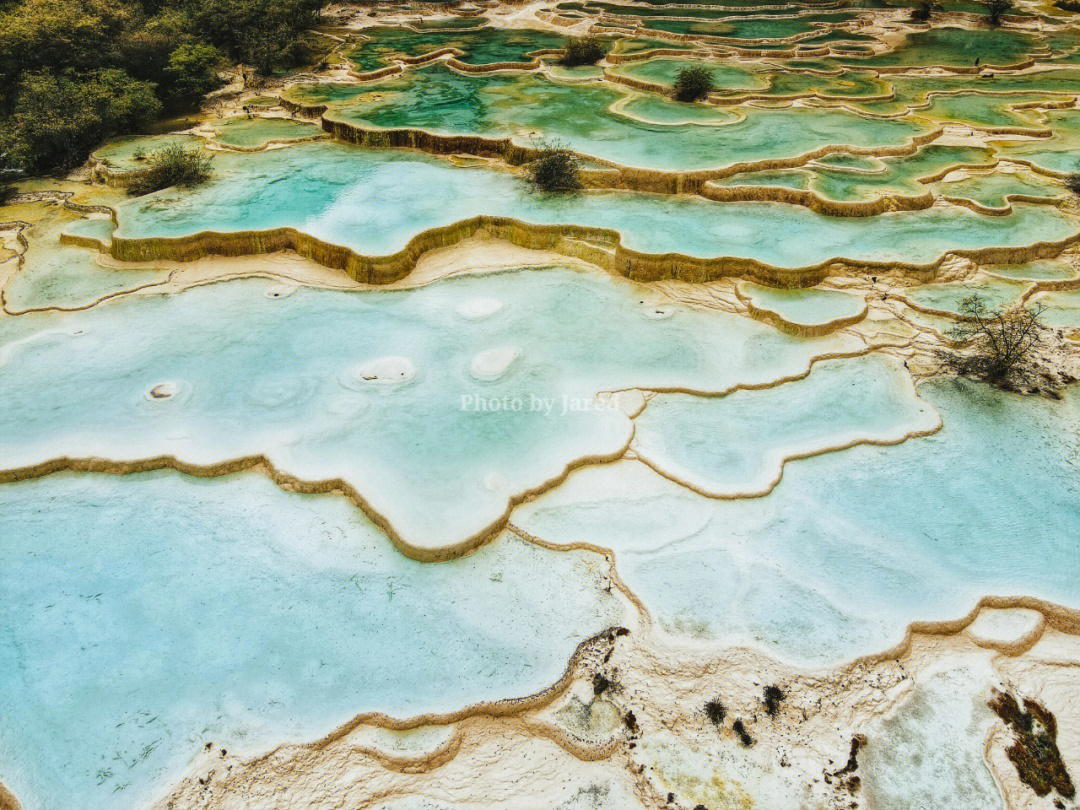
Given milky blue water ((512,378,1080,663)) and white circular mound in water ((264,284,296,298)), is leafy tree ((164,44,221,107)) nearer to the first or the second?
white circular mound in water ((264,284,296,298))

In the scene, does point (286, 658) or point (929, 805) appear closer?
point (929, 805)

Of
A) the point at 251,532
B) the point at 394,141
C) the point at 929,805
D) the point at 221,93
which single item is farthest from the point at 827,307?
the point at 221,93

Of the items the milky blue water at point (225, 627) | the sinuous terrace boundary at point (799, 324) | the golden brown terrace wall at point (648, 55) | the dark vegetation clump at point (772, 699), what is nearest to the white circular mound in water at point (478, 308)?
the milky blue water at point (225, 627)

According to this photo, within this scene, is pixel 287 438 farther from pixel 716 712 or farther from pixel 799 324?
pixel 799 324

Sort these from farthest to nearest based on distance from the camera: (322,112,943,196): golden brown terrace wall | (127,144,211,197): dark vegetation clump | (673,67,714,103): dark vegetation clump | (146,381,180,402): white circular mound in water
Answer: (673,67,714,103): dark vegetation clump, (127,144,211,197): dark vegetation clump, (322,112,943,196): golden brown terrace wall, (146,381,180,402): white circular mound in water

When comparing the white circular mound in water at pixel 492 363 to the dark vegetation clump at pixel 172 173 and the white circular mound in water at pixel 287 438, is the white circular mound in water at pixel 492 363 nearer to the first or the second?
the white circular mound in water at pixel 287 438

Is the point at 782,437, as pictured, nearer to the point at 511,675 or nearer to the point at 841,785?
the point at 841,785

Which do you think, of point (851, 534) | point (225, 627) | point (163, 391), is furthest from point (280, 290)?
point (851, 534)

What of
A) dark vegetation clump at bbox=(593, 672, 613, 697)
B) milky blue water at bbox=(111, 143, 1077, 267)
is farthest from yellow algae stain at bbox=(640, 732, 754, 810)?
milky blue water at bbox=(111, 143, 1077, 267)
